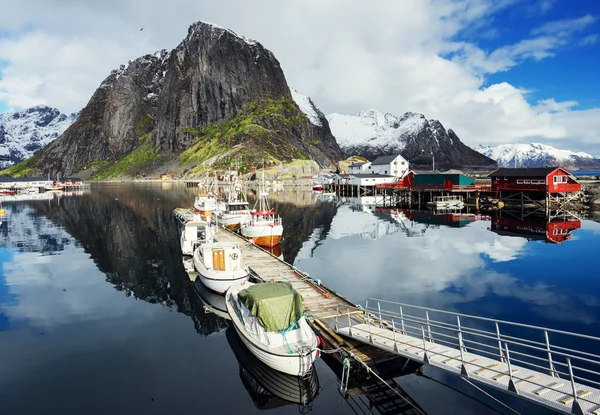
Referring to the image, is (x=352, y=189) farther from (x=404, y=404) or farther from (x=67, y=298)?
(x=404, y=404)

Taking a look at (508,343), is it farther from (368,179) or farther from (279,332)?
(368,179)

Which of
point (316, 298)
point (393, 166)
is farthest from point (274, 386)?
point (393, 166)

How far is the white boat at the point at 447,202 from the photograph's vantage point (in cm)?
9950

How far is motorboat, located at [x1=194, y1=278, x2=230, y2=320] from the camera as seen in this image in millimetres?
30139

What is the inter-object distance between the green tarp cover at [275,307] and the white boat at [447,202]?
8557 centimetres

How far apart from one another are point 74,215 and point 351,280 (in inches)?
3153

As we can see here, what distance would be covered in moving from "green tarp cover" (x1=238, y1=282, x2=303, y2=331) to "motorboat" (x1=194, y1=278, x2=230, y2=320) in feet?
29.9

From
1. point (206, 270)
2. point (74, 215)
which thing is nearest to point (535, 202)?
point (206, 270)

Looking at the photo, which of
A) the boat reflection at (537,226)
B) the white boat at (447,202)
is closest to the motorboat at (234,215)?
the boat reflection at (537,226)

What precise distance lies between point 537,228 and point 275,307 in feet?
198

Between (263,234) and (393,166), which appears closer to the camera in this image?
(263,234)

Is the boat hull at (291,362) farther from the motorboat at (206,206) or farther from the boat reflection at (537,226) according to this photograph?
the motorboat at (206,206)

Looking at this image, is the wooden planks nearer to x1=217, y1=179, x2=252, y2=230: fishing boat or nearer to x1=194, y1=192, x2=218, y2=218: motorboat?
x1=217, y1=179, x2=252, y2=230: fishing boat

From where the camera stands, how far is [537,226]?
66.2 meters
